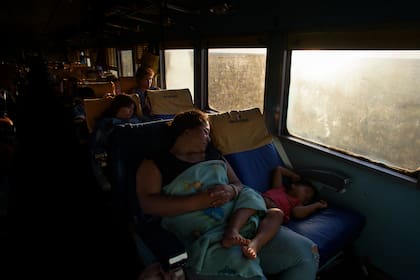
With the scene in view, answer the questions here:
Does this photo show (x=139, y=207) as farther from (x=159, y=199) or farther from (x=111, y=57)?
(x=111, y=57)

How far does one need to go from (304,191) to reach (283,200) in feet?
0.72

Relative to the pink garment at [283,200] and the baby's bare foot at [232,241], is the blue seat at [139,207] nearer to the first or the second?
the pink garment at [283,200]

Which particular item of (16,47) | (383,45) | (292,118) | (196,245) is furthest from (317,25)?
(16,47)

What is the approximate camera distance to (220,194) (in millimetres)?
1370

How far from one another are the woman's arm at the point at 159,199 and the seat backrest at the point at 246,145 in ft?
1.99

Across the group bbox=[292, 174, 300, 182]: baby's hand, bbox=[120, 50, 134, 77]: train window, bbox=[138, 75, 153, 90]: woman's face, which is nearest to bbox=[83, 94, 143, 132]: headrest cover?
bbox=[138, 75, 153, 90]: woman's face

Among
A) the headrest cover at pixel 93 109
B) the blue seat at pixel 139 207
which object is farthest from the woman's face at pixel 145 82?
the blue seat at pixel 139 207

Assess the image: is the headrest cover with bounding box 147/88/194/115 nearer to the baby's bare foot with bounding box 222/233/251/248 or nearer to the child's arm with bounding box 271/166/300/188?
the child's arm with bounding box 271/166/300/188

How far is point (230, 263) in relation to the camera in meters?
1.18

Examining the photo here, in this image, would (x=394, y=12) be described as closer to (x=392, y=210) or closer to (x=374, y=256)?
(x=392, y=210)

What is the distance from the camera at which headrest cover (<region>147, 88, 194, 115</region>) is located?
330 centimetres

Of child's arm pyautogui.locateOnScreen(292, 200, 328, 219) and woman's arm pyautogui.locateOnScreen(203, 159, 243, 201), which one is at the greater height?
woman's arm pyautogui.locateOnScreen(203, 159, 243, 201)

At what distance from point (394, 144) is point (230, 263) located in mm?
1331

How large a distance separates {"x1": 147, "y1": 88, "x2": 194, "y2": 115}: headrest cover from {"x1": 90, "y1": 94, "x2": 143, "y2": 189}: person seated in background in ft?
1.42
